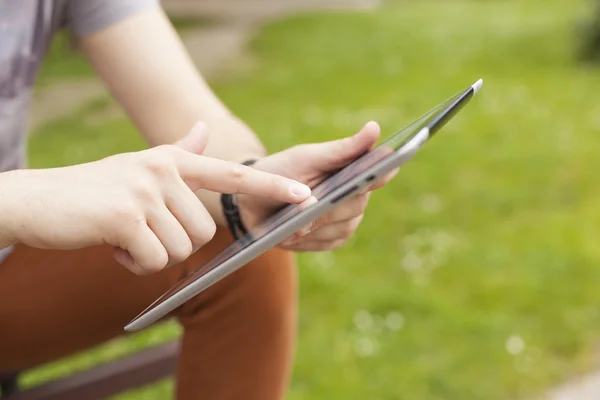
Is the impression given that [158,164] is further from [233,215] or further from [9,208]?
[233,215]

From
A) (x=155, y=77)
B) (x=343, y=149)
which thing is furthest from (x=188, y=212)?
(x=155, y=77)

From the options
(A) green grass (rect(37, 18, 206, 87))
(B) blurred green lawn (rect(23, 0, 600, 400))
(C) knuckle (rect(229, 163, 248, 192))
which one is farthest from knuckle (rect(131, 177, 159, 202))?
(A) green grass (rect(37, 18, 206, 87))

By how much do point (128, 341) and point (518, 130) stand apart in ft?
9.22

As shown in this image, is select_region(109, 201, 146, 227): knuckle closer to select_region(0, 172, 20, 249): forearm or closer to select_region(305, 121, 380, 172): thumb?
select_region(0, 172, 20, 249): forearm

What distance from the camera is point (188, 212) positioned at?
92 centimetres

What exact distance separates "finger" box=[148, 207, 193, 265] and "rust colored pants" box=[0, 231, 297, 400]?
11.7 inches

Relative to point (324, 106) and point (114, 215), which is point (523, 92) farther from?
point (114, 215)

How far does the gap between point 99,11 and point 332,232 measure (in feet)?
1.99

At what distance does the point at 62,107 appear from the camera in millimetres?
6059

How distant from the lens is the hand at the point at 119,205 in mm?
895

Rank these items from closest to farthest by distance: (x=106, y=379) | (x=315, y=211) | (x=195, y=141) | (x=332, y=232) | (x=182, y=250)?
(x=315, y=211)
(x=182, y=250)
(x=195, y=141)
(x=332, y=232)
(x=106, y=379)

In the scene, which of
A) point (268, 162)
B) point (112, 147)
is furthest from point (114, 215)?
point (112, 147)

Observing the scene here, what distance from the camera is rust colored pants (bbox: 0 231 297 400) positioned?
123cm

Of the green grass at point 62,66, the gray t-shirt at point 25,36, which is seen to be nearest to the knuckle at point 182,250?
the gray t-shirt at point 25,36
